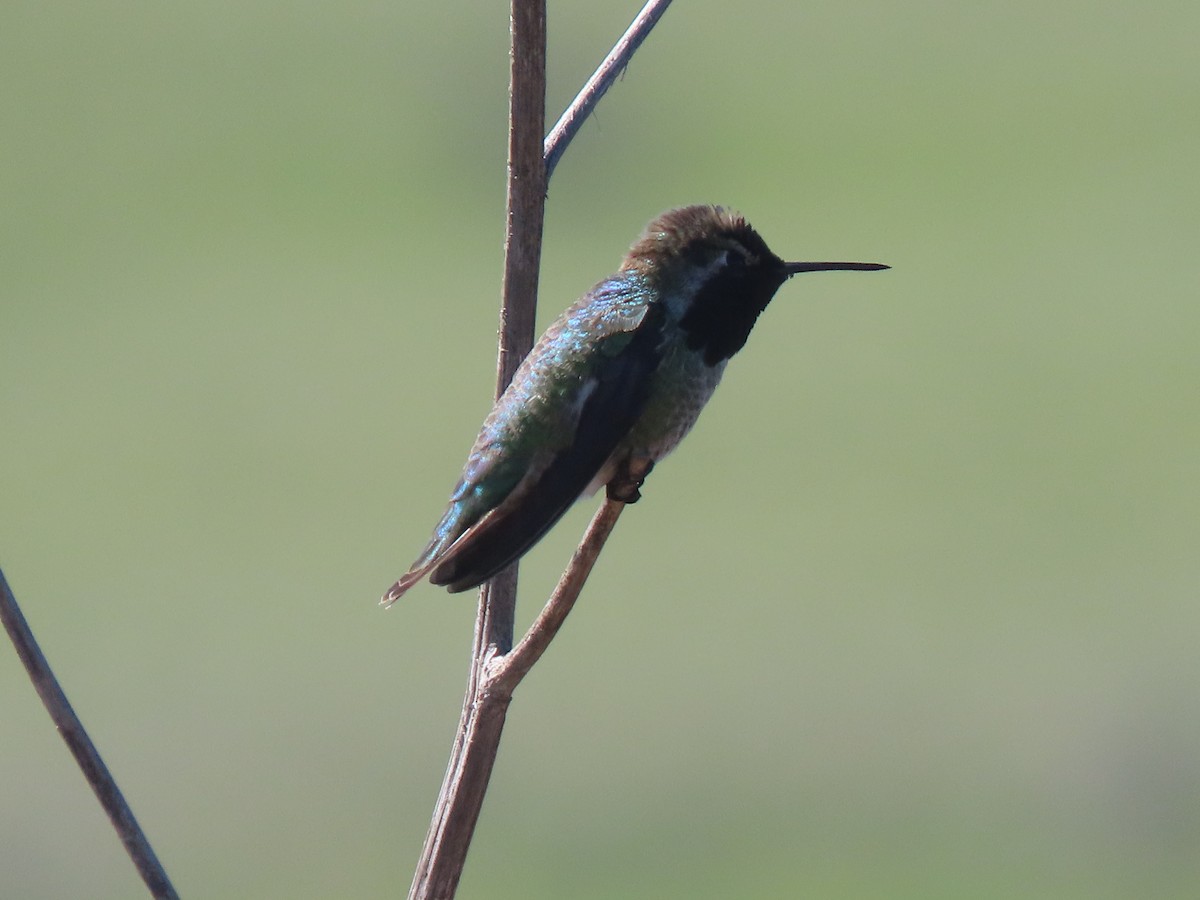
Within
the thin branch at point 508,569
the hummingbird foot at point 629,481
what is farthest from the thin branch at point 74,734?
the hummingbird foot at point 629,481

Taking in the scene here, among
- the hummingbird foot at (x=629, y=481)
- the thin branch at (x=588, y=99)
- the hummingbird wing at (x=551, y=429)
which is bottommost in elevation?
the hummingbird foot at (x=629, y=481)

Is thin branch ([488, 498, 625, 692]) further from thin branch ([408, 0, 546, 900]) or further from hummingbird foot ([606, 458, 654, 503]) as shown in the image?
hummingbird foot ([606, 458, 654, 503])

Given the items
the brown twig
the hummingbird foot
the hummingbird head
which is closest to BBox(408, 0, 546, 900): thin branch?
the brown twig

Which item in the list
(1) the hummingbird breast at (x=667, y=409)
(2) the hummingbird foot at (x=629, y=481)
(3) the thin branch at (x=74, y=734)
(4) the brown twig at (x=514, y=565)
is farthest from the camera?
(1) the hummingbird breast at (x=667, y=409)

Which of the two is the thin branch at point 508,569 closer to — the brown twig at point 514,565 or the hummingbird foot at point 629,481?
the brown twig at point 514,565

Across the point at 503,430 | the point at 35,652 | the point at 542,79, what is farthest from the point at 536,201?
the point at 35,652

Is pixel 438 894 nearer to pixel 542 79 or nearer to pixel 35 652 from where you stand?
pixel 35 652
